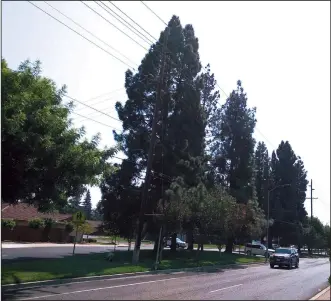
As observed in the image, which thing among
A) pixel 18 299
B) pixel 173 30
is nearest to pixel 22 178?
pixel 18 299

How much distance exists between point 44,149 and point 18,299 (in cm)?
476

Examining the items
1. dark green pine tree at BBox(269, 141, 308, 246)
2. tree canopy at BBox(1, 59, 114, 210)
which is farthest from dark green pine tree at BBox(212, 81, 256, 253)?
tree canopy at BBox(1, 59, 114, 210)

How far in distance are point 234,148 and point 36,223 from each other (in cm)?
2353

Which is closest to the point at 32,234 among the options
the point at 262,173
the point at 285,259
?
the point at 285,259

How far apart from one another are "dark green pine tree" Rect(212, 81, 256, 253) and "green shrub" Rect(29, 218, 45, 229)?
20.3 m

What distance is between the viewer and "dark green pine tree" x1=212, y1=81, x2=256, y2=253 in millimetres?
49219

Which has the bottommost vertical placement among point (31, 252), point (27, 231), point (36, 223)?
point (31, 252)

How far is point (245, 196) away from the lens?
47500 millimetres

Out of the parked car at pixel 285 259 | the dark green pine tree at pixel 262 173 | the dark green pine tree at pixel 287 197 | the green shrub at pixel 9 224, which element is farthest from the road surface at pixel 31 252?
the dark green pine tree at pixel 287 197

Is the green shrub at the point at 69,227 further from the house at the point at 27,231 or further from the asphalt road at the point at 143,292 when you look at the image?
the asphalt road at the point at 143,292

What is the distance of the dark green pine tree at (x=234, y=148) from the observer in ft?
161

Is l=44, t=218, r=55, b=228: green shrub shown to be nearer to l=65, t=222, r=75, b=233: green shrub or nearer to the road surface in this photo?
l=65, t=222, r=75, b=233: green shrub

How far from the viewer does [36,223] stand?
146ft

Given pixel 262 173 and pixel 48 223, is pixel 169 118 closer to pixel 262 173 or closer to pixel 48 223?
pixel 48 223
